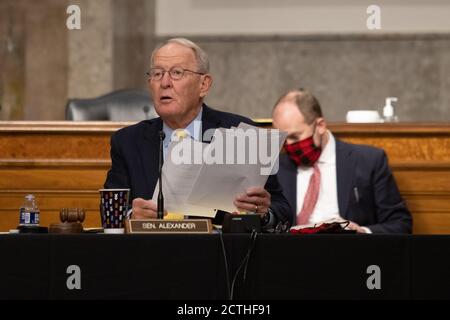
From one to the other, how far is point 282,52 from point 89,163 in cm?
454

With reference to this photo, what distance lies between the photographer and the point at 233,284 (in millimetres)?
2795

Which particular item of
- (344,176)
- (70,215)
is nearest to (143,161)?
(70,215)

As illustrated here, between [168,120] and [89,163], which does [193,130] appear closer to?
[168,120]

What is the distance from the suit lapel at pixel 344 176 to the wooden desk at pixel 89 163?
0.40 metres

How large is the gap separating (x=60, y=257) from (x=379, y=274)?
2.86 feet

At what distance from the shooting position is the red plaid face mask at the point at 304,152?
497 cm

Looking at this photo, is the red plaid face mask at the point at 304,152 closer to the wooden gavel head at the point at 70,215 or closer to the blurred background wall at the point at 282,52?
the wooden gavel head at the point at 70,215

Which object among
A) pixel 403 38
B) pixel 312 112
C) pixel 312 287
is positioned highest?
pixel 403 38

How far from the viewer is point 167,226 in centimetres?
294

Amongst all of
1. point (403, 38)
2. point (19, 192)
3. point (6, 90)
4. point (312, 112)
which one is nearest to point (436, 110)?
point (403, 38)

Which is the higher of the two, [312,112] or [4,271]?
[312,112]

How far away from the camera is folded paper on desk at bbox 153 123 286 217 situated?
3.29 m

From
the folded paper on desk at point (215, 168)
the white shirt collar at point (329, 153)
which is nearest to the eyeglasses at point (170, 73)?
the folded paper on desk at point (215, 168)

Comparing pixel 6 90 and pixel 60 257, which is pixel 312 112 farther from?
pixel 6 90
